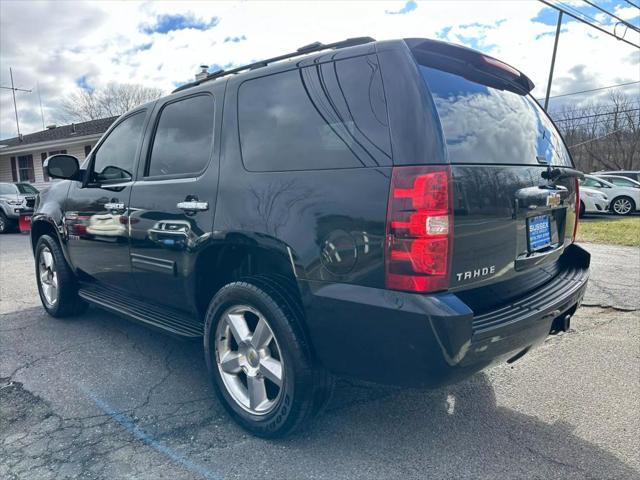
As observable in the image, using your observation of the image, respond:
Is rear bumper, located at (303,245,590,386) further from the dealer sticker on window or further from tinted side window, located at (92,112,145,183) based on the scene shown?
tinted side window, located at (92,112,145,183)

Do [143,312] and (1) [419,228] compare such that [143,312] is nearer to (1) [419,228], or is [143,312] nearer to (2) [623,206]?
(1) [419,228]

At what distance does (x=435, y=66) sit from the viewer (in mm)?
2307

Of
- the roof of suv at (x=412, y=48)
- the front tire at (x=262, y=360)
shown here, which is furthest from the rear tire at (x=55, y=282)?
the roof of suv at (x=412, y=48)

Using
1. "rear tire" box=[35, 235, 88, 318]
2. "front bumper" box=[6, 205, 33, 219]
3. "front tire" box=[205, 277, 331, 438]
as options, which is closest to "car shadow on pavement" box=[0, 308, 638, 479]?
"front tire" box=[205, 277, 331, 438]

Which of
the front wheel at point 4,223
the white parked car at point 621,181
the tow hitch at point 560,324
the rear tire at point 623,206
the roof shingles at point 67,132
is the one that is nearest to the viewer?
the tow hitch at point 560,324

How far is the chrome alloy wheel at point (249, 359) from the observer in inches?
100

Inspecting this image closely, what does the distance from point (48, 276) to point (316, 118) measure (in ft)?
12.2

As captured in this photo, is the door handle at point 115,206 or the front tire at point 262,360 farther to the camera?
the door handle at point 115,206

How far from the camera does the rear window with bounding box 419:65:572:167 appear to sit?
2.18 m

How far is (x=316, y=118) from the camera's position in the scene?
2.39 meters

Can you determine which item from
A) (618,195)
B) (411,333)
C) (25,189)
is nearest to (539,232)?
(411,333)

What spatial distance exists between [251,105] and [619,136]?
51598 mm

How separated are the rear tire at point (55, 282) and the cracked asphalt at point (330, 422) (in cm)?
57

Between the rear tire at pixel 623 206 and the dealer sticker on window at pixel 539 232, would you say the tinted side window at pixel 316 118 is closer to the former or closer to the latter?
the dealer sticker on window at pixel 539 232
